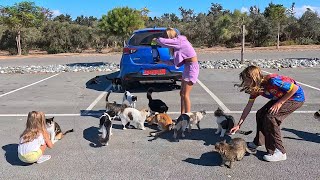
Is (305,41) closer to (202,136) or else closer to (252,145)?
(202,136)

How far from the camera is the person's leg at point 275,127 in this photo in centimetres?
432

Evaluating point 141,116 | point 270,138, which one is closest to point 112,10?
point 141,116

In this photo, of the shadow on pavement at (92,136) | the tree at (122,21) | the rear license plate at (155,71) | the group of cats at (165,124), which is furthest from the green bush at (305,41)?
the shadow on pavement at (92,136)

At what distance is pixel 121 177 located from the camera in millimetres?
3900

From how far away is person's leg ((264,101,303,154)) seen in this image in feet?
14.2

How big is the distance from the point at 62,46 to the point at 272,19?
994 inches

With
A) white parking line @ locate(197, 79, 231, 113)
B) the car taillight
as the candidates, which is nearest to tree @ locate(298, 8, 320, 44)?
white parking line @ locate(197, 79, 231, 113)

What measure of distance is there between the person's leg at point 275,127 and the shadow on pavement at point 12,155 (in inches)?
123

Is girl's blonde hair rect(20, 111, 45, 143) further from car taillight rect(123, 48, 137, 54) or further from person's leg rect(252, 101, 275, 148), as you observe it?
car taillight rect(123, 48, 137, 54)

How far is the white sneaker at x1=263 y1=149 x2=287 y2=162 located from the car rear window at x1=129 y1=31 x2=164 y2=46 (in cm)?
530

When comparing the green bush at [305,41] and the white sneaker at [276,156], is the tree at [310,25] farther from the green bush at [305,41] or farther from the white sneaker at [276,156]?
the white sneaker at [276,156]

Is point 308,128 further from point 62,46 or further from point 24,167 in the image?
point 62,46

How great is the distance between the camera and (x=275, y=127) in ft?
14.1

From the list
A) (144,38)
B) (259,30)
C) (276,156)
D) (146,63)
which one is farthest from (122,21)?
(276,156)
